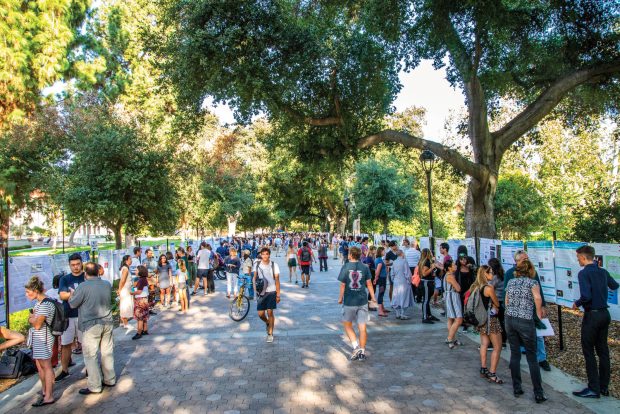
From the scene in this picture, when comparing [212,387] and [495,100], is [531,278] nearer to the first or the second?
[212,387]

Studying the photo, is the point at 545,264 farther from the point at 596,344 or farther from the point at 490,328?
the point at 596,344

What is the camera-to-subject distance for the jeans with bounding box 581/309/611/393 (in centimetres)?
538

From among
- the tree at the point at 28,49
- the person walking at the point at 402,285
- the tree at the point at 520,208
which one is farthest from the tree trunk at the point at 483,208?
the tree at the point at 520,208

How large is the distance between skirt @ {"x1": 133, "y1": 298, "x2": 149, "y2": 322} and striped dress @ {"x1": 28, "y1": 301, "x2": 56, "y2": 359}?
349cm

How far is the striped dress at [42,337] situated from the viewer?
18.7 feet

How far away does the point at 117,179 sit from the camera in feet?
55.8

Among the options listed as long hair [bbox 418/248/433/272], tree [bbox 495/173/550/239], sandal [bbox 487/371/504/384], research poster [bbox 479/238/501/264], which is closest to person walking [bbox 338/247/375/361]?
sandal [bbox 487/371/504/384]

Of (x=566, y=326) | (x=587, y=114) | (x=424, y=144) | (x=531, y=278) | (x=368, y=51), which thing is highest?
(x=368, y=51)

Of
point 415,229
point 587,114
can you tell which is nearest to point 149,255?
point 587,114

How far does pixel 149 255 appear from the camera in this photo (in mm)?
12539

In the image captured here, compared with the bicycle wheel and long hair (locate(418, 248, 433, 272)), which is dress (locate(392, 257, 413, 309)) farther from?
the bicycle wheel

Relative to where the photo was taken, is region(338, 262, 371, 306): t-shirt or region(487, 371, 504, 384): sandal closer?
region(487, 371, 504, 384): sandal

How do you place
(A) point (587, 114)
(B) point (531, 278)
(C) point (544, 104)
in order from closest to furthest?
(B) point (531, 278), (C) point (544, 104), (A) point (587, 114)

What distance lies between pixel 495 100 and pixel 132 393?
16.5 meters
